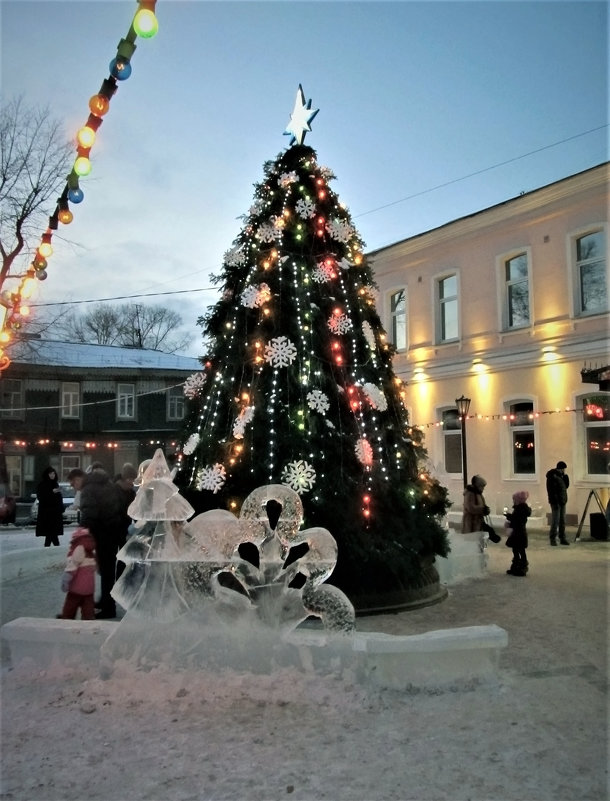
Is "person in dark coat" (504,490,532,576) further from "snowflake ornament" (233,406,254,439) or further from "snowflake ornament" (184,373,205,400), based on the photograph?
"snowflake ornament" (184,373,205,400)

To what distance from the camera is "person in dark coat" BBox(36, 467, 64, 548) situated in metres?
13.1

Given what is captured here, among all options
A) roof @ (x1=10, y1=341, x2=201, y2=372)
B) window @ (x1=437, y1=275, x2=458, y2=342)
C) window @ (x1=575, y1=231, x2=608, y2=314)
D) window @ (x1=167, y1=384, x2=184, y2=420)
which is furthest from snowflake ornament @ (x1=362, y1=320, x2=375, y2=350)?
window @ (x1=167, y1=384, x2=184, y2=420)

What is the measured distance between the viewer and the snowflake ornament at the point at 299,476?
7.05 metres

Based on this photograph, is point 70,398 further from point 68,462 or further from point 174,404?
point 174,404

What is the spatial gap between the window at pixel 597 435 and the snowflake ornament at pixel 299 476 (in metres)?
11.1

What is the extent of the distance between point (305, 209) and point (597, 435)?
11581mm

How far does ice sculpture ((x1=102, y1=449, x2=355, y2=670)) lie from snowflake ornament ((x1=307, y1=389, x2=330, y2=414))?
6.55ft

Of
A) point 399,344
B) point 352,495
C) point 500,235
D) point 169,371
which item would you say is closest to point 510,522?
point 352,495

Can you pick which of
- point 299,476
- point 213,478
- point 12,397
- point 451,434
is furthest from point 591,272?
point 12,397

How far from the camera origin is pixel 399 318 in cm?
2272

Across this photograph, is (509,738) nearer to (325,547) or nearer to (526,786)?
(526,786)

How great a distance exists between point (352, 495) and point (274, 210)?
326 centimetres

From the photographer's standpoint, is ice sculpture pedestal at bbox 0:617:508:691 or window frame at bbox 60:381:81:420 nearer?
ice sculpture pedestal at bbox 0:617:508:691

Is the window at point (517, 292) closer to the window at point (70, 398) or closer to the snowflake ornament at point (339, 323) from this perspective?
the snowflake ornament at point (339, 323)
